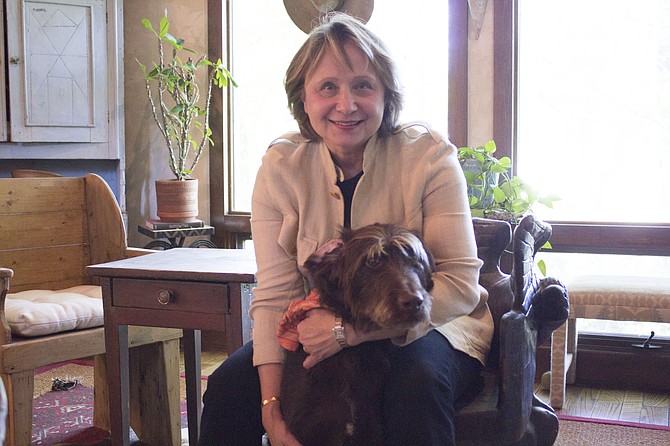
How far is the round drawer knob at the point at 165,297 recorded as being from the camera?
227cm

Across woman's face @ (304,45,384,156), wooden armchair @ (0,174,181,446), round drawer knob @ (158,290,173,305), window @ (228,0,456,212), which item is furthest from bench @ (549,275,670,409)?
woman's face @ (304,45,384,156)

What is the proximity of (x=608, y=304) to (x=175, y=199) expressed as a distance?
2069 millimetres

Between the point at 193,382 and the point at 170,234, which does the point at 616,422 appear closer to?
the point at 193,382

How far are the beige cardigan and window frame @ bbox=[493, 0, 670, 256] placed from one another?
1.74 metres

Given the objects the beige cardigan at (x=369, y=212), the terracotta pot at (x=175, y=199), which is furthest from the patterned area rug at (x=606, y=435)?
the terracotta pot at (x=175, y=199)

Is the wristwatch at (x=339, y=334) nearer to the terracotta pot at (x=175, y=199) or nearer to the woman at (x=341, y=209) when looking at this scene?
the woman at (x=341, y=209)

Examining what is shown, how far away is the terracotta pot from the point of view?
386cm

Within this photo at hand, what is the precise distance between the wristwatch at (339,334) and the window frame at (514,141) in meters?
2.20

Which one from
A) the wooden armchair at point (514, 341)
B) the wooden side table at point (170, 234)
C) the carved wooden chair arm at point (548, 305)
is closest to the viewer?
the wooden armchair at point (514, 341)

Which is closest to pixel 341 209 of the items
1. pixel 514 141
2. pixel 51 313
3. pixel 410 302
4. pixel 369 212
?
pixel 369 212

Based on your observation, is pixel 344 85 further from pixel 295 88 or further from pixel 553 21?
pixel 553 21

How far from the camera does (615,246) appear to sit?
11.2ft

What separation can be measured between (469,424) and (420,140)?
2.08ft

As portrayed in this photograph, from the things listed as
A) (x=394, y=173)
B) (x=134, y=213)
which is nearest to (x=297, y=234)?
(x=394, y=173)
